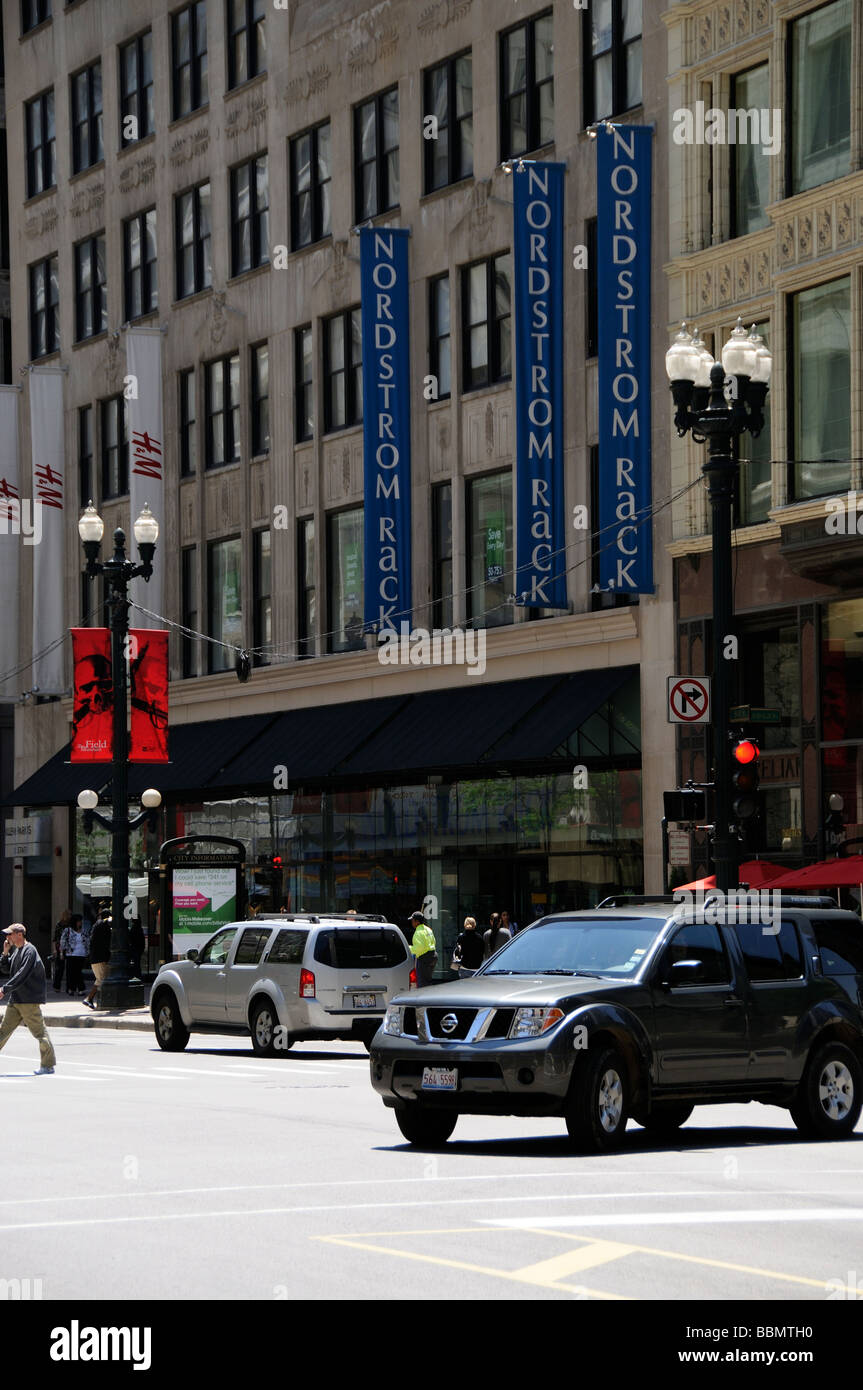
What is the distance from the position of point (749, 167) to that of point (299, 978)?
49.4ft

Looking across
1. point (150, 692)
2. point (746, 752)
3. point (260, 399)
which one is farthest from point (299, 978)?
point (260, 399)

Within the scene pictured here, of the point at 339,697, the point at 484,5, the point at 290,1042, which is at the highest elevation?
the point at 484,5

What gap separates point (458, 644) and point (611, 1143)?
964 inches

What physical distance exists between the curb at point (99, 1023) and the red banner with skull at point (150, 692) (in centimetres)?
716

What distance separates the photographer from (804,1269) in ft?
31.2

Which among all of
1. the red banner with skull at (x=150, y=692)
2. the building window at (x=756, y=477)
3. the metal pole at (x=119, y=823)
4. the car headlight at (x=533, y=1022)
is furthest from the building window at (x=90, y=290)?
the car headlight at (x=533, y=1022)

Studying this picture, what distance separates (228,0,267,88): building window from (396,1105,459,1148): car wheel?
34804 millimetres

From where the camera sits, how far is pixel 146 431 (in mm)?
48844

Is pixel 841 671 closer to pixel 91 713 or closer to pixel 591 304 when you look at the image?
pixel 591 304

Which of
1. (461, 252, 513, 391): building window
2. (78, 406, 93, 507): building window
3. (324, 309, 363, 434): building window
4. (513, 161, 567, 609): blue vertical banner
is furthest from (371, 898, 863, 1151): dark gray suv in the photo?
(78, 406, 93, 507): building window

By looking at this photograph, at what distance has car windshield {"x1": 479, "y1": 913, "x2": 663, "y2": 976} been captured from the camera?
51.7ft

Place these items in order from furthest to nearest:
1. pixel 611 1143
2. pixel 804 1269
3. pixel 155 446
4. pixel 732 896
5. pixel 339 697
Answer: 1. pixel 155 446
2. pixel 339 697
3. pixel 732 896
4. pixel 611 1143
5. pixel 804 1269

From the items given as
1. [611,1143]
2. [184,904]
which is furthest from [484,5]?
[611,1143]

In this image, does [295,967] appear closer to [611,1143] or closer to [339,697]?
[611,1143]
